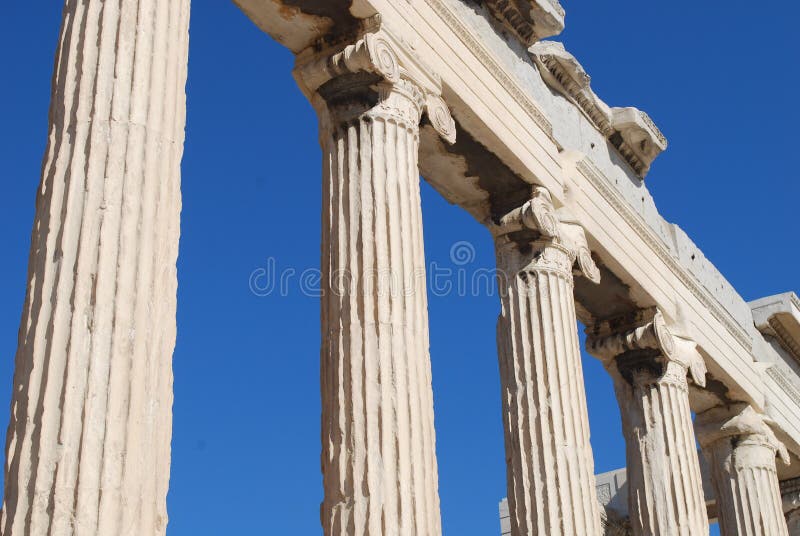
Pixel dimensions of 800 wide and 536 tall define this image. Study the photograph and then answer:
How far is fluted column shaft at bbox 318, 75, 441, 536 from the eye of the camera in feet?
39.2

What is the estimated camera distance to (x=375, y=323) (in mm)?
12758

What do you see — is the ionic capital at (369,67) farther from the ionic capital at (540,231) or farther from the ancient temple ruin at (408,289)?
the ionic capital at (540,231)

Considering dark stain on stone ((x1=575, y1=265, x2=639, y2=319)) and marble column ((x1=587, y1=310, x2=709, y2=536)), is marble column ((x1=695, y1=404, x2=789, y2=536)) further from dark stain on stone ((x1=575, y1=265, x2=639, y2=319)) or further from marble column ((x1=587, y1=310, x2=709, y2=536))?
dark stain on stone ((x1=575, y1=265, x2=639, y2=319))

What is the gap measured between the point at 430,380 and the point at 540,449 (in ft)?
11.9

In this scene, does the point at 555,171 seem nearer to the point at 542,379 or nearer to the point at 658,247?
the point at 542,379

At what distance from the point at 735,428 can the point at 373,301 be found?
1385cm

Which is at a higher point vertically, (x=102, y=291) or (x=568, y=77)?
(x=568, y=77)

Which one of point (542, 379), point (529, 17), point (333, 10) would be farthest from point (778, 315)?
point (333, 10)

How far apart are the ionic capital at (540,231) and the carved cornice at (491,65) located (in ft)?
4.09

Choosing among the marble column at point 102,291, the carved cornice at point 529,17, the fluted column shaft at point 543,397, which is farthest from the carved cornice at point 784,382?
the marble column at point 102,291

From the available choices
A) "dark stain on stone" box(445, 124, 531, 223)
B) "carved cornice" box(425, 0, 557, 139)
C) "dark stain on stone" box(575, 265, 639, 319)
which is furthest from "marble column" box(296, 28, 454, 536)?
"dark stain on stone" box(575, 265, 639, 319)

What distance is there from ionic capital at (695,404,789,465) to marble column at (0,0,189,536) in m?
17.1

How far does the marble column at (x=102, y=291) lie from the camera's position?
329 inches

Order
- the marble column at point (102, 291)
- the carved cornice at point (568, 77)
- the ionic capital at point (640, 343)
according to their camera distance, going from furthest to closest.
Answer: the ionic capital at point (640, 343) < the carved cornice at point (568, 77) < the marble column at point (102, 291)
